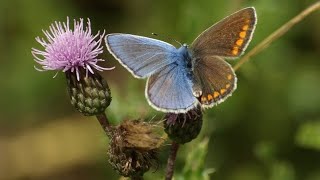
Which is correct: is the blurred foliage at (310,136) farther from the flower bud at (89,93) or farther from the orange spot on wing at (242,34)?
the flower bud at (89,93)

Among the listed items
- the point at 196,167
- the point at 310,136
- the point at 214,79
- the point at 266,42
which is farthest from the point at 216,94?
the point at 310,136

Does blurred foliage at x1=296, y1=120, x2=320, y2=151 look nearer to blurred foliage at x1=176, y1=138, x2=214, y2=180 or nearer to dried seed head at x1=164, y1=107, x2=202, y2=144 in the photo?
blurred foliage at x1=176, y1=138, x2=214, y2=180

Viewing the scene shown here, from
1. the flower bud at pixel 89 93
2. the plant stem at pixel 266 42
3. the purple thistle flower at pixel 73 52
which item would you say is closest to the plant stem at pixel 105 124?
the flower bud at pixel 89 93

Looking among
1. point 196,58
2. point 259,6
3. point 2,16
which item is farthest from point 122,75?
point 196,58

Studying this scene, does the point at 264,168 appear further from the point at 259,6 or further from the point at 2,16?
the point at 2,16

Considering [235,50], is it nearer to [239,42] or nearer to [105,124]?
[239,42]
